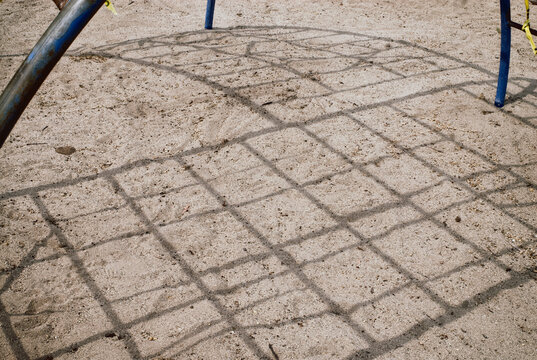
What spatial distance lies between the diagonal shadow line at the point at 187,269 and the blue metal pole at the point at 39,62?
148 cm

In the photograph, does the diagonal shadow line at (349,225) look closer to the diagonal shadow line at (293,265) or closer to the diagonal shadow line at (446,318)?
the diagonal shadow line at (446,318)

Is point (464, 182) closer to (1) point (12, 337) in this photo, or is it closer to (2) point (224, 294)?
(2) point (224, 294)

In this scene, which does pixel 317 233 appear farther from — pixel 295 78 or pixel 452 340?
pixel 295 78

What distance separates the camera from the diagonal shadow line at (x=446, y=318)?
102 inches

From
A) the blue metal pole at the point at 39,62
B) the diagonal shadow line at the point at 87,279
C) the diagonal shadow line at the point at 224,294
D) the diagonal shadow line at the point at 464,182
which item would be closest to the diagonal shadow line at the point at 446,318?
the diagonal shadow line at the point at 224,294

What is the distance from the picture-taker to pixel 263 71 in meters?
5.09

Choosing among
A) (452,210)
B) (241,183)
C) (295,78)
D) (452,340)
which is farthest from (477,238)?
(295,78)

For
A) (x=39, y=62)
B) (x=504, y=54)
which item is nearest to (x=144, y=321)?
(x=39, y=62)

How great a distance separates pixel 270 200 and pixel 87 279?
1270 millimetres

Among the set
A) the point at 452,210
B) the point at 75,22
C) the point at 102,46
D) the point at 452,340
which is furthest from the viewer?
the point at 102,46

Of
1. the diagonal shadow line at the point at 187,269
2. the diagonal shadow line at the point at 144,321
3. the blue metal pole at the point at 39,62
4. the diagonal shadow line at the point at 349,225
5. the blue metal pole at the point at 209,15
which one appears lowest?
the diagonal shadow line at the point at 144,321

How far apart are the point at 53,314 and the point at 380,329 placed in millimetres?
1696

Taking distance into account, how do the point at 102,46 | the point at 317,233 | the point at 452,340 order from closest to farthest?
the point at 452,340, the point at 317,233, the point at 102,46

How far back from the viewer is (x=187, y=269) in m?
3.04
